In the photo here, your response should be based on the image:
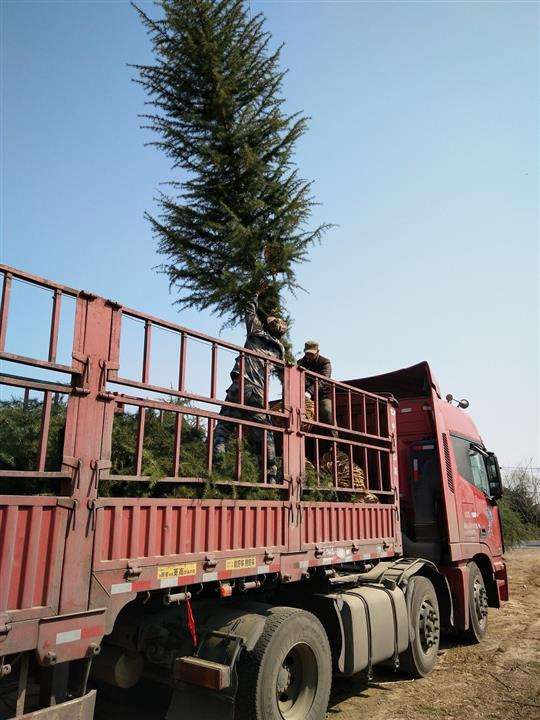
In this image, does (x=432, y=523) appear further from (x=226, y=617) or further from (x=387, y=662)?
(x=226, y=617)

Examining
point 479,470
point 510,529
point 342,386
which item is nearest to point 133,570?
point 342,386

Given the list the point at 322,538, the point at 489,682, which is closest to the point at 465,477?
the point at 489,682

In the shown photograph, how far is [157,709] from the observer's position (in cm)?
442

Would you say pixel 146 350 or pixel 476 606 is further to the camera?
pixel 476 606

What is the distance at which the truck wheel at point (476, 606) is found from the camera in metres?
7.29

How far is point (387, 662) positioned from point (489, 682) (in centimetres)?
111

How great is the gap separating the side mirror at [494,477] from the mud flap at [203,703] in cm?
621

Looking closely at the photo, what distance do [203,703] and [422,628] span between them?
3.48m

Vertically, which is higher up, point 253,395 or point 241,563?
point 253,395

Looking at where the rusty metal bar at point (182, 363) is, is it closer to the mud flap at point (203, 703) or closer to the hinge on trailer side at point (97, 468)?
the hinge on trailer side at point (97, 468)

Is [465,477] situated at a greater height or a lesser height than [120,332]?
lesser

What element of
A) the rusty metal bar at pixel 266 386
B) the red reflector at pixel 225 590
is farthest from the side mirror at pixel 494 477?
the red reflector at pixel 225 590

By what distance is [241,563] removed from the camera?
3.88m

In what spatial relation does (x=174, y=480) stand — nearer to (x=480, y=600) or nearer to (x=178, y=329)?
(x=178, y=329)
